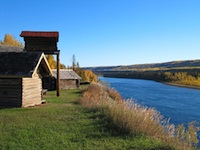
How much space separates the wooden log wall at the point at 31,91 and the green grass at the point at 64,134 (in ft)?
9.08

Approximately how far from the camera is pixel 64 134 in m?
9.69

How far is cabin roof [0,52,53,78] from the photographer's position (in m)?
15.3

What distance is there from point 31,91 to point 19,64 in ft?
6.88

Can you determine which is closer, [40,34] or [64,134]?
[64,134]

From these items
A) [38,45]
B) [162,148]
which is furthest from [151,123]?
[38,45]

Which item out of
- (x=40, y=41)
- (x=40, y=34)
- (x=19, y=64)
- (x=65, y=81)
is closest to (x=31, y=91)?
(x=19, y=64)

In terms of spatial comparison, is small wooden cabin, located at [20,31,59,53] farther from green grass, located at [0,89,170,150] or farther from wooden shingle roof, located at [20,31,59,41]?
green grass, located at [0,89,170,150]

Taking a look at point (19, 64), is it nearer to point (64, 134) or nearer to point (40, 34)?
point (40, 34)

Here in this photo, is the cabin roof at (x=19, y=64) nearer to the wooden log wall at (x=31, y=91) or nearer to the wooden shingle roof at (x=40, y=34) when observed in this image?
the wooden log wall at (x=31, y=91)

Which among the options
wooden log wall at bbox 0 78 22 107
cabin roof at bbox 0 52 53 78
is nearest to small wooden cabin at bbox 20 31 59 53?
cabin roof at bbox 0 52 53 78

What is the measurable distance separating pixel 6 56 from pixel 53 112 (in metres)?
5.90

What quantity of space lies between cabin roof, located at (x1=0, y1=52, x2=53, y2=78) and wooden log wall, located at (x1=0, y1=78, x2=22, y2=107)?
61 centimetres

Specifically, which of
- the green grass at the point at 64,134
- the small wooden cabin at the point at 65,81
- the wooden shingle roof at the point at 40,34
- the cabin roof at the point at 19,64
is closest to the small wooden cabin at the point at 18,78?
the cabin roof at the point at 19,64

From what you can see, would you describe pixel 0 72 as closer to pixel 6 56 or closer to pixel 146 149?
pixel 6 56
